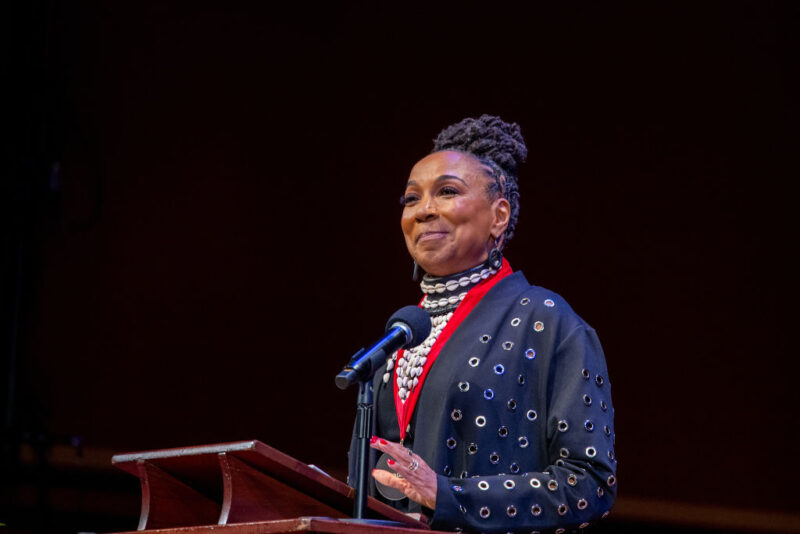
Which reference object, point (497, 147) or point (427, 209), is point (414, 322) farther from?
point (497, 147)

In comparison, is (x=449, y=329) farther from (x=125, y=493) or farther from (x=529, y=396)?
(x=125, y=493)

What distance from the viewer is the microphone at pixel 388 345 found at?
4.98ft

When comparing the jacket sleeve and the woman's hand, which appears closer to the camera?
the woman's hand

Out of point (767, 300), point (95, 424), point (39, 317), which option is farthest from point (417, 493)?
point (39, 317)

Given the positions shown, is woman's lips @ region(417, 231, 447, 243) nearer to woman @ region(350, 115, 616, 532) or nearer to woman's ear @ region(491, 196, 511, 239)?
woman @ region(350, 115, 616, 532)

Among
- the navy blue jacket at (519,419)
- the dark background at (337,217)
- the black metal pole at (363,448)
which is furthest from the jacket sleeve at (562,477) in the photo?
the dark background at (337,217)

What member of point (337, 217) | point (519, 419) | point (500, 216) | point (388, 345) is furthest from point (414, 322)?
point (337, 217)

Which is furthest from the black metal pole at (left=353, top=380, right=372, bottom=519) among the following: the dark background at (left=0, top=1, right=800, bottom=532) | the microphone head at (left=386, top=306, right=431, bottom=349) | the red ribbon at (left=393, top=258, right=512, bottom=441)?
the dark background at (left=0, top=1, right=800, bottom=532)

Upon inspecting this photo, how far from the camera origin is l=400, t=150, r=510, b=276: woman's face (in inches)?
86.6

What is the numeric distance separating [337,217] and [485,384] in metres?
2.39

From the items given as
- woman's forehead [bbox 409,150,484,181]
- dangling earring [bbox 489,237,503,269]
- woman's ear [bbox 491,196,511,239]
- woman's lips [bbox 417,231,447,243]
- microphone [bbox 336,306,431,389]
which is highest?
woman's forehead [bbox 409,150,484,181]

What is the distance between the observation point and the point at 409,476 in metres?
1.61

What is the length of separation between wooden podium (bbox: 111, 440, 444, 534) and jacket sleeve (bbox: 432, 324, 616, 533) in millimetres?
95

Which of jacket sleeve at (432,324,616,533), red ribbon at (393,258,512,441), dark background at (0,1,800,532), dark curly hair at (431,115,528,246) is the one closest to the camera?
jacket sleeve at (432,324,616,533)
